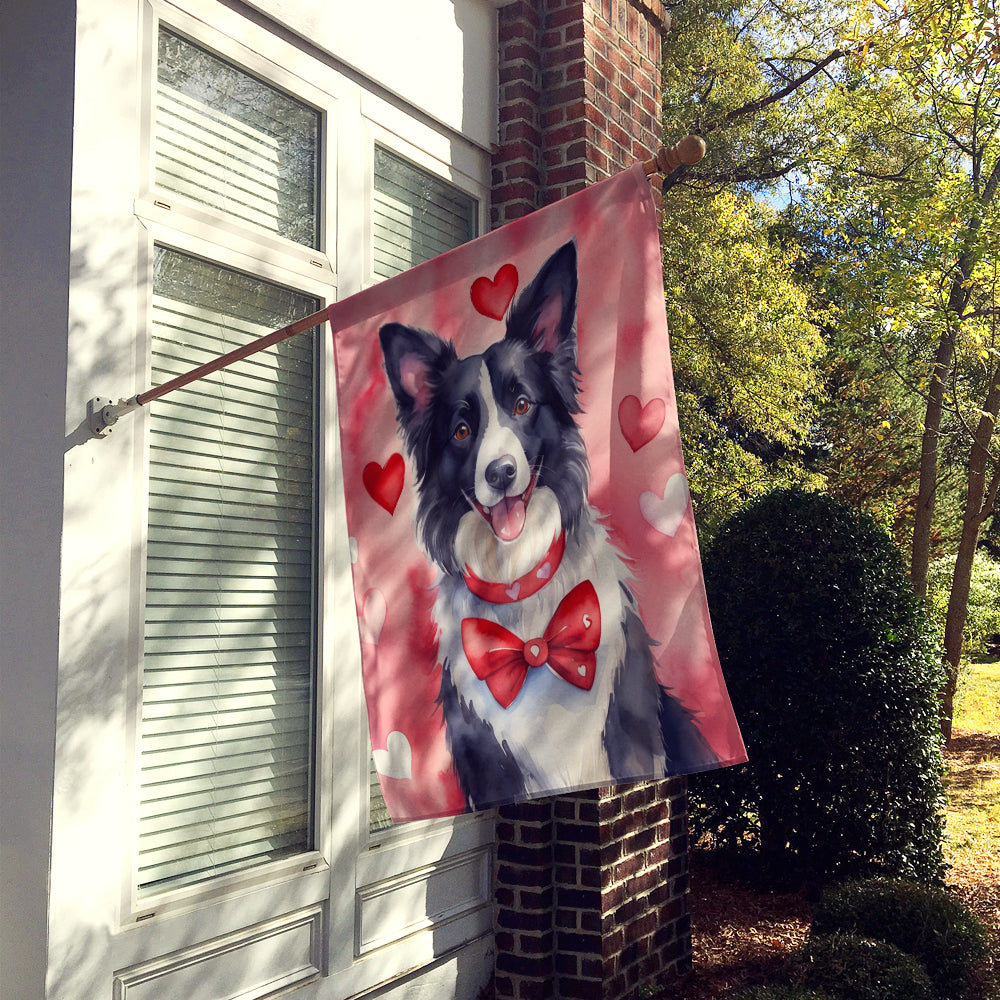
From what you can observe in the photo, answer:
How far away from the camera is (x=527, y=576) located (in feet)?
8.14

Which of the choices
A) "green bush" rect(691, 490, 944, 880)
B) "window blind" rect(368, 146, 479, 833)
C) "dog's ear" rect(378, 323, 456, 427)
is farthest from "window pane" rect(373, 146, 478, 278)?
"green bush" rect(691, 490, 944, 880)

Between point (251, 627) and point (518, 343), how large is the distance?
1474 millimetres

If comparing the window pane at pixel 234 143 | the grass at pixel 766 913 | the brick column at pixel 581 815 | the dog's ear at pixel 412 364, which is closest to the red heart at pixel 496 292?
the dog's ear at pixel 412 364

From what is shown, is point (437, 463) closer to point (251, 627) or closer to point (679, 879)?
point (251, 627)

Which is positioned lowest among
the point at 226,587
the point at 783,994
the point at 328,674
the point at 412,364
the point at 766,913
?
the point at 766,913

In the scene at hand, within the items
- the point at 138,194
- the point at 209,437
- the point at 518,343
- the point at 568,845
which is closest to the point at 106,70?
the point at 138,194

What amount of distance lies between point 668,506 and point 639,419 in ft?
0.75

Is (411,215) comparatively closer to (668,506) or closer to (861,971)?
(668,506)

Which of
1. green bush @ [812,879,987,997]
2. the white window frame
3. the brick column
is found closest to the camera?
the white window frame

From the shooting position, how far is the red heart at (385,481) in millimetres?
2574

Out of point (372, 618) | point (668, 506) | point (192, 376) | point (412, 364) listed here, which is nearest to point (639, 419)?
point (668, 506)

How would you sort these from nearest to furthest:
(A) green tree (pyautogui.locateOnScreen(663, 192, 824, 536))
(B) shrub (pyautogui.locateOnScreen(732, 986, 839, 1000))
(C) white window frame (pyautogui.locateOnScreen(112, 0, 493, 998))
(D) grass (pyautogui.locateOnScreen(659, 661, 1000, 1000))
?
(C) white window frame (pyautogui.locateOnScreen(112, 0, 493, 998)) < (B) shrub (pyautogui.locateOnScreen(732, 986, 839, 1000)) < (D) grass (pyautogui.locateOnScreen(659, 661, 1000, 1000)) < (A) green tree (pyautogui.locateOnScreen(663, 192, 824, 536))

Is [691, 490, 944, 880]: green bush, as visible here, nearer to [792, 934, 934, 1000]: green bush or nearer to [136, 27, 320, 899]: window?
[792, 934, 934, 1000]: green bush

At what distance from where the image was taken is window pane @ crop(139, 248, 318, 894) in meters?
3.09
